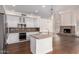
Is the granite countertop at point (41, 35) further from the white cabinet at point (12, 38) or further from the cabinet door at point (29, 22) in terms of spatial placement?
the white cabinet at point (12, 38)

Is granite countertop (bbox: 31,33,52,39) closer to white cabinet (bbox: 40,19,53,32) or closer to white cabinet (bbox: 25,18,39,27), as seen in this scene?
white cabinet (bbox: 40,19,53,32)

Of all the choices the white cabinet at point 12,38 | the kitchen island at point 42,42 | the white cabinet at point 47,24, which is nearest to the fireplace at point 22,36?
the white cabinet at point 12,38

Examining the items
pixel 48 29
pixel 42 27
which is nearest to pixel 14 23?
pixel 42 27

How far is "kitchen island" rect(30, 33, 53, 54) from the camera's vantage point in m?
3.45

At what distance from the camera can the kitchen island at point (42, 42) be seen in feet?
11.3

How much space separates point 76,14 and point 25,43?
214 centimetres

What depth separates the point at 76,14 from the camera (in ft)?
10.3

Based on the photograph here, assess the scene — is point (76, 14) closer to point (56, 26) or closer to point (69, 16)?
point (69, 16)

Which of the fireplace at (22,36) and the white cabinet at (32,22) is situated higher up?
the white cabinet at (32,22)

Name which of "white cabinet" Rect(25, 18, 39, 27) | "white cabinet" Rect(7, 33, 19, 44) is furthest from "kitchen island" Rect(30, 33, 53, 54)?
"white cabinet" Rect(7, 33, 19, 44)

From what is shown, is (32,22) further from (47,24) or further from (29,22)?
(47,24)

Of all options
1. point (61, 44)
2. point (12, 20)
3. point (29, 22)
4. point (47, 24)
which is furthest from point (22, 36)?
point (61, 44)

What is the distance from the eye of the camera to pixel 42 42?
357cm

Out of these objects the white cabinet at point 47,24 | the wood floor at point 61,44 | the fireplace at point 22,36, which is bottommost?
the wood floor at point 61,44
